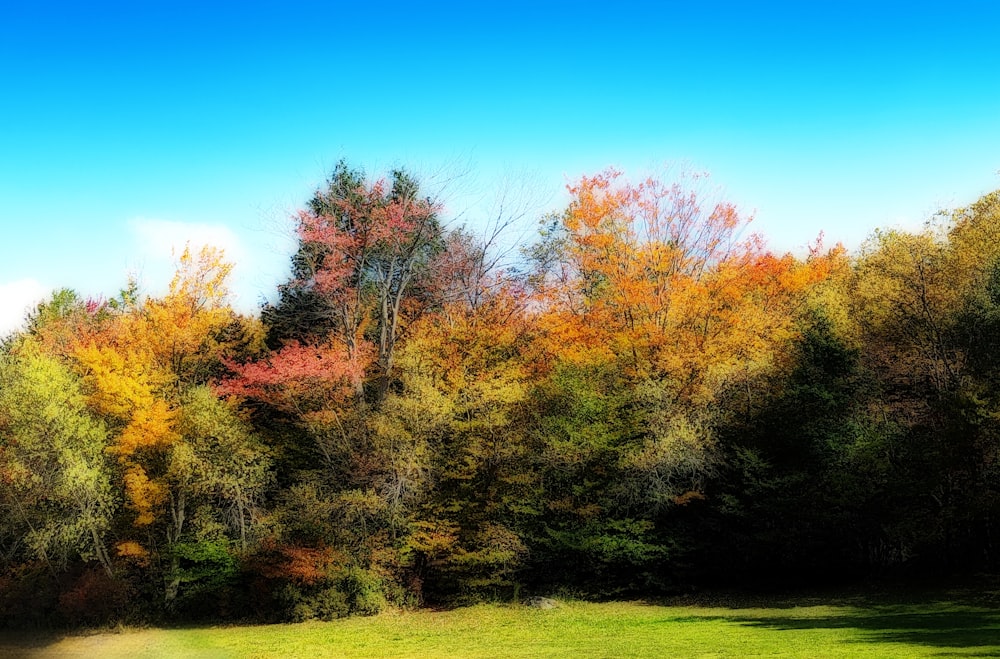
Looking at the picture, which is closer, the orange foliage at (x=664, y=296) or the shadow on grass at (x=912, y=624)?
the shadow on grass at (x=912, y=624)

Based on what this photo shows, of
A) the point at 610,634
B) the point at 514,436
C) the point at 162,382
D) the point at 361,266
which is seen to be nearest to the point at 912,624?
the point at 610,634

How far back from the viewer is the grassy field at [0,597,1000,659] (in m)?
18.6

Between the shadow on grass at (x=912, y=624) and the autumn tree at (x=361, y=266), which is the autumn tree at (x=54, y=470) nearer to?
the autumn tree at (x=361, y=266)

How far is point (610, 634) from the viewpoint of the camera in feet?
77.5

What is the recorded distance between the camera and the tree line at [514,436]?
30.4 m

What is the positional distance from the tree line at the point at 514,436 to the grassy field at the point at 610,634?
2370 mm

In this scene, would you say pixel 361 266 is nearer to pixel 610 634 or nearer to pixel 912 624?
pixel 610 634

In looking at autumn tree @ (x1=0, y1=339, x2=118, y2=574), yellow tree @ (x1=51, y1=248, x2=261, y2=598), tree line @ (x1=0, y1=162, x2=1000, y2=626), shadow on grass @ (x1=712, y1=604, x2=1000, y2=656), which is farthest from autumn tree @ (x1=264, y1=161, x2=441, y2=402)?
shadow on grass @ (x1=712, y1=604, x2=1000, y2=656)

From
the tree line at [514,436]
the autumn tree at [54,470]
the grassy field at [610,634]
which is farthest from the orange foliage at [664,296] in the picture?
the autumn tree at [54,470]

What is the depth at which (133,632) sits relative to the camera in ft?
107

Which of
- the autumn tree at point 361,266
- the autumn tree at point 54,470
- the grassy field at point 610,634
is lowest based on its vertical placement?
the grassy field at point 610,634

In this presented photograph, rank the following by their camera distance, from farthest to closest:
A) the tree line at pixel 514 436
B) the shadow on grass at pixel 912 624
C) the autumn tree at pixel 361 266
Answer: the autumn tree at pixel 361 266 < the tree line at pixel 514 436 < the shadow on grass at pixel 912 624

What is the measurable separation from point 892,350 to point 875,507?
5.80 metres

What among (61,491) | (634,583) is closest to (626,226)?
(634,583)
